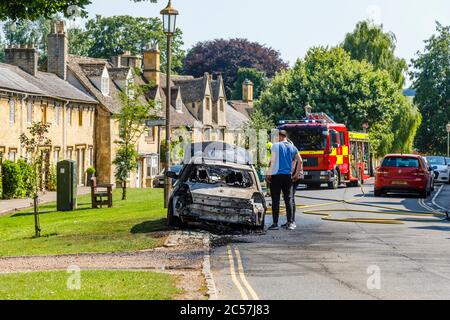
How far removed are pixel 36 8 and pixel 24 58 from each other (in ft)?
101

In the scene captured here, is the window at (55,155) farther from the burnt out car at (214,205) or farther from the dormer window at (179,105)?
the burnt out car at (214,205)

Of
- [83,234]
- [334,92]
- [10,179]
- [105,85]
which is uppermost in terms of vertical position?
[105,85]

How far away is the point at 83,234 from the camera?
2139 centimetres

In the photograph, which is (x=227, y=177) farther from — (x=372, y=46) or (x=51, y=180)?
(x=372, y=46)

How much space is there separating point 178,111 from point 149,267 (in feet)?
199

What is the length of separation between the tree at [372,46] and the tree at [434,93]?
1901 cm

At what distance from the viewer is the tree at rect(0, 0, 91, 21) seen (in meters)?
22.8

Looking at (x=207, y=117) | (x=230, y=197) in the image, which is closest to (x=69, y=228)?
(x=230, y=197)

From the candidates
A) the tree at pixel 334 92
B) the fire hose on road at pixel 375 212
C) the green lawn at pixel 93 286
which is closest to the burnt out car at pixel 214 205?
the fire hose on road at pixel 375 212

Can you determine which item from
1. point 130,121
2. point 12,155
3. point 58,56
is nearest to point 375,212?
point 130,121

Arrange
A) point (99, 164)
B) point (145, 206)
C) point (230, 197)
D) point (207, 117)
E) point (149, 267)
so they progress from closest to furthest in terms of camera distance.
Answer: point (149, 267) < point (230, 197) < point (145, 206) < point (99, 164) < point (207, 117)

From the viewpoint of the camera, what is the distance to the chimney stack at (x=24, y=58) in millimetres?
52906
